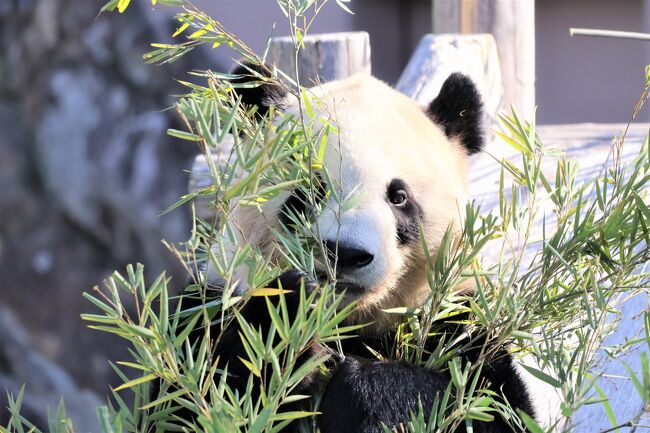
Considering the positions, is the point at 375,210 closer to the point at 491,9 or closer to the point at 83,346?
the point at 491,9

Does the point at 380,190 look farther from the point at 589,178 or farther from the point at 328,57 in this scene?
the point at 328,57

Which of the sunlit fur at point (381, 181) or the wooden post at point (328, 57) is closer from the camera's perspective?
the sunlit fur at point (381, 181)

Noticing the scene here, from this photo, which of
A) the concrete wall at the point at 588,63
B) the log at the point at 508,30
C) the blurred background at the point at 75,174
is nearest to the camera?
the log at the point at 508,30

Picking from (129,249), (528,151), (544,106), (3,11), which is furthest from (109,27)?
(528,151)

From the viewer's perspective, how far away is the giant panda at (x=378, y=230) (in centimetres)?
143

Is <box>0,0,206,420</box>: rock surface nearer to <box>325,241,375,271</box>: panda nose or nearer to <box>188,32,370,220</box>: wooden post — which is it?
<box>188,32,370,220</box>: wooden post

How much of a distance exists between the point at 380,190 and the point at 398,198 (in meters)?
0.08

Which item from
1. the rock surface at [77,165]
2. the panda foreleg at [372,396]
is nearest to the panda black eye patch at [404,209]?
the panda foreleg at [372,396]

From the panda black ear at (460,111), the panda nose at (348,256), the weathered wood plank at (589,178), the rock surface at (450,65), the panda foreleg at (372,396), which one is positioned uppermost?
the panda black ear at (460,111)

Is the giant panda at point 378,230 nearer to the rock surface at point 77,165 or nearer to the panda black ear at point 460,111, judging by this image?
the panda black ear at point 460,111

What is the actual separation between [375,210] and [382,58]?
185 inches

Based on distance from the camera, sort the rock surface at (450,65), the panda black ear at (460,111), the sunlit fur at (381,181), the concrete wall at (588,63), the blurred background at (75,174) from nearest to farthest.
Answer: the sunlit fur at (381,181) < the panda black ear at (460,111) < the rock surface at (450,65) < the concrete wall at (588,63) < the blurred background at (75,174)

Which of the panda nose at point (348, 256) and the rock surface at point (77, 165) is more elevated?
the panda nose at point (348, 256)

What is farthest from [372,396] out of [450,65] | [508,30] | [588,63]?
[588,63]
